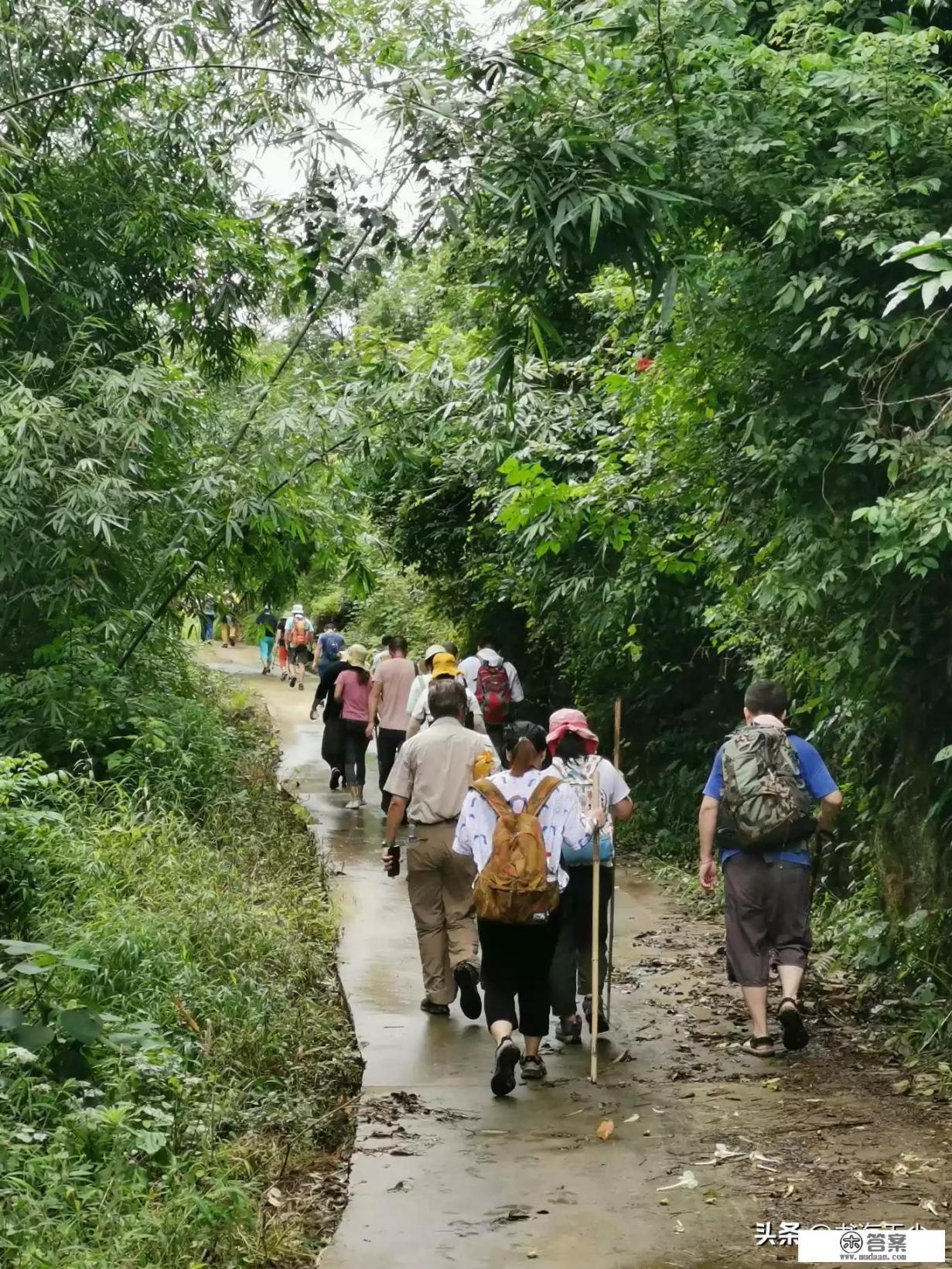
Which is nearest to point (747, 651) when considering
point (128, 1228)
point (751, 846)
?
point (751, 846)

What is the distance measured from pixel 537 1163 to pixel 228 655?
30946 mm

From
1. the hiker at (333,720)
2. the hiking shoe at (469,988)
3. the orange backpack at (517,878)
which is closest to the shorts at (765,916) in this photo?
the orange backpack at (517,878)

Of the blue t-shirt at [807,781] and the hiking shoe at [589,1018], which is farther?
the hiking shoe at [589,1018]

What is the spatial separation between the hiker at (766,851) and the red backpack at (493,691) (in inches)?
313

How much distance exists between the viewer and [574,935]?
25.2 feet

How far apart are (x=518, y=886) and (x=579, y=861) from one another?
37.5 inches

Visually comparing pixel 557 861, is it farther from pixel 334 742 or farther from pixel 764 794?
pixel 334 742

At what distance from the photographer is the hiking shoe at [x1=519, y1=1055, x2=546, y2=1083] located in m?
7.02

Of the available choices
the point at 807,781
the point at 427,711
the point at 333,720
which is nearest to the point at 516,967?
the point at 807,781

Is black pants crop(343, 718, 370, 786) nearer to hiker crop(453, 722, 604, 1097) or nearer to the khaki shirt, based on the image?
the khaki shirt

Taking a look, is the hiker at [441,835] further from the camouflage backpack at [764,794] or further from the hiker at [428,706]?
the camouflage backpack at [764,794]

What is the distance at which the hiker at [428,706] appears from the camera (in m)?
9.71

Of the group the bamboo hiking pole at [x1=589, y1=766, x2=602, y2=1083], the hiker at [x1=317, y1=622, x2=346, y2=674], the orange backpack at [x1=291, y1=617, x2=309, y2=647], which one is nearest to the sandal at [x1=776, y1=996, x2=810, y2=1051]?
the bamboo hiking pole at [x1=589, y1=766, x2=602, y2=1083]

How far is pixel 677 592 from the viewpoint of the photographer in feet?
43.9
